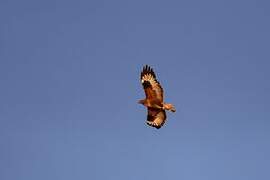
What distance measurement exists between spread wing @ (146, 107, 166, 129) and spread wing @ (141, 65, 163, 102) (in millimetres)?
762

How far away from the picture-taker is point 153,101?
2633cm

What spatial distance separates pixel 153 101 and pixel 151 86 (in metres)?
0.90

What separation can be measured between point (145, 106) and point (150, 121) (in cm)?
98

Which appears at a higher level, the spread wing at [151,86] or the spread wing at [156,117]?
the spread wing at [151,86]

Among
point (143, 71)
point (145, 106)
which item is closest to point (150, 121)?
point (145, 106)

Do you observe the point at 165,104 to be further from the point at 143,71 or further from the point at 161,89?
the point at 143,71

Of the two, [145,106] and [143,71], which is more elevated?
[143,71]

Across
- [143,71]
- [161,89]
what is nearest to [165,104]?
[161,89]

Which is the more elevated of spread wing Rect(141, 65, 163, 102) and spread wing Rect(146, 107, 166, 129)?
spread wing Rect(141, 65, 163, 102)

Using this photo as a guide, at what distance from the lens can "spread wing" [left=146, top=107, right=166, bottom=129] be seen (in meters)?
26.5

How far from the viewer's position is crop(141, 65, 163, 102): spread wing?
26266mm

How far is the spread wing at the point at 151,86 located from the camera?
26.3 meters

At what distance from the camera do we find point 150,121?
2702 cm

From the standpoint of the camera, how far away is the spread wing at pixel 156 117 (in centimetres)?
2648
